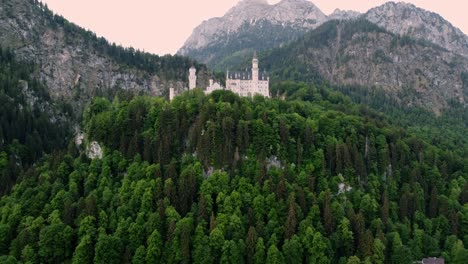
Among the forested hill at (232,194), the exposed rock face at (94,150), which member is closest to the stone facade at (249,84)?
the forested hill at (232,194)

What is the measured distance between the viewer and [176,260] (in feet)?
301

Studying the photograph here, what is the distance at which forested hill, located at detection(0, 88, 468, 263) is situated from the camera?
9356 cm

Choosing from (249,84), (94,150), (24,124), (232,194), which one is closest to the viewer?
(232,194)

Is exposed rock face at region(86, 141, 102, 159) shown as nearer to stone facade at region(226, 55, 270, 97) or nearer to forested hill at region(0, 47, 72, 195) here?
forested hill at region(0, 47, 72, 195)

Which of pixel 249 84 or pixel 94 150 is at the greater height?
pixel 249 84

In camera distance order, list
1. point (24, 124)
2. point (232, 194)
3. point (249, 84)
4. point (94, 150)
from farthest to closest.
A: 1. point (249, 84)
2. point (24, 124)
3. point (94, 150)
4. point (232, 194)

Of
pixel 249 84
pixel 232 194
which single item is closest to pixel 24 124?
pixel 249 84

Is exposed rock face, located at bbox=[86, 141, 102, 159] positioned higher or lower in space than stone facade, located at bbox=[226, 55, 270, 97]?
lower

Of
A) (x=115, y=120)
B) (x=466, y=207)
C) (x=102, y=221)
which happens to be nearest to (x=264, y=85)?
(x=115, y=120)

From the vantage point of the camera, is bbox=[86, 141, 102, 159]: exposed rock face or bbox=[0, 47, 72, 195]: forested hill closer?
bbox=[86, 141, 102, 159]: exposed rock face

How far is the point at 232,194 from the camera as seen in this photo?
10269 centimetres

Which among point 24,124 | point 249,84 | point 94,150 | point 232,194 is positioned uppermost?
point 249,84

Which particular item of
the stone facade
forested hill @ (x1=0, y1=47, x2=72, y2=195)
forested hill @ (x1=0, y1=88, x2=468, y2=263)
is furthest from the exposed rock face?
the stone facade

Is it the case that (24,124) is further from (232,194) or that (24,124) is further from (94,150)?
(232,194)
